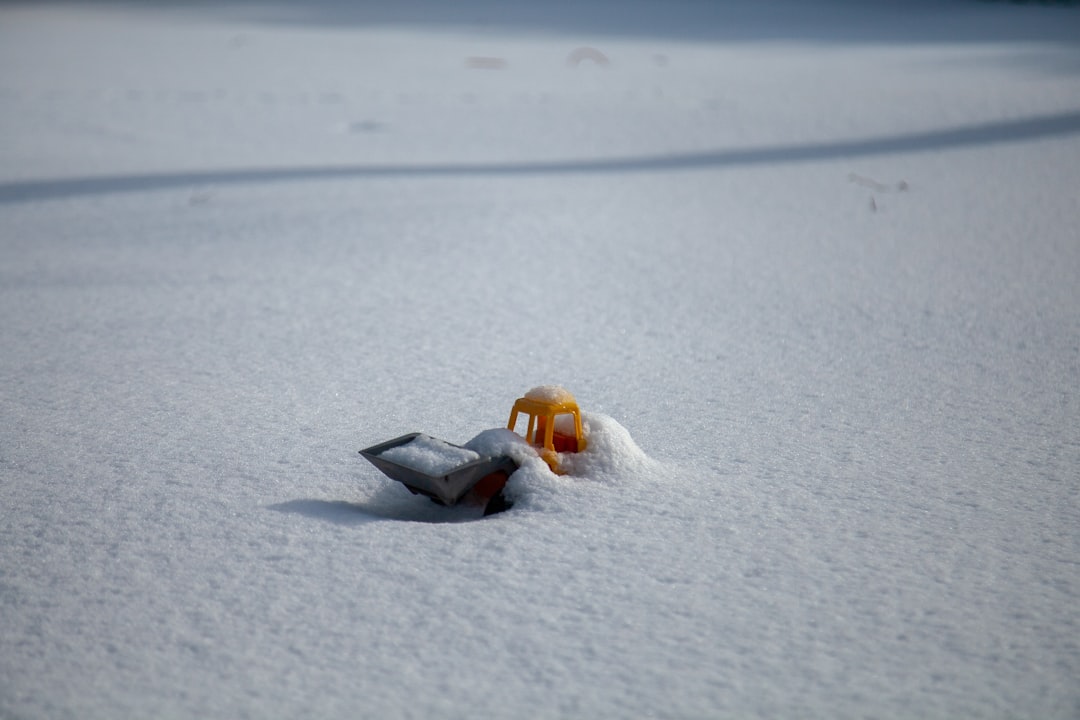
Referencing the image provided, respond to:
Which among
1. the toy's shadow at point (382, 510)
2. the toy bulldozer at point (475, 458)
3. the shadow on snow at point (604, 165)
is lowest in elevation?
the toy's shadow at point (382, 510)

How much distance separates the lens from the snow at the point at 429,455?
3.83 ft

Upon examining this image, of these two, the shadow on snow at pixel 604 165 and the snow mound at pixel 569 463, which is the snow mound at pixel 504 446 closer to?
the snow mound at pixel 569 463

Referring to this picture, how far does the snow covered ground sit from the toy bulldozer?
3cm

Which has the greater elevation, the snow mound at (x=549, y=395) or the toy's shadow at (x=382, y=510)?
the snow mound at (x=549, y=395)

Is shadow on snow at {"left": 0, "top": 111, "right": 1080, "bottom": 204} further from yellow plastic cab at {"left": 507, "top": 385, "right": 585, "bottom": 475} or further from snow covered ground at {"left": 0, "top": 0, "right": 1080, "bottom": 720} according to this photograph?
yellow plastic cab at {"left": 507, "top": 385, "right": 585, "bottom": 475}

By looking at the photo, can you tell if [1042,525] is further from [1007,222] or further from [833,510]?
[1007,222]

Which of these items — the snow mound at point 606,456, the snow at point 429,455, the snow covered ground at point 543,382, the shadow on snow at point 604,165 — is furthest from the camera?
the shadow on snow at point 604,165

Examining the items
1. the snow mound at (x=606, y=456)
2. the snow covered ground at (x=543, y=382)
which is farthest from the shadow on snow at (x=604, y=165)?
the snow mound at (x=606, y=456)

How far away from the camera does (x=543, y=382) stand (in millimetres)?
1667

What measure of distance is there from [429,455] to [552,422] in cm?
16

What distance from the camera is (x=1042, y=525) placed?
119cm

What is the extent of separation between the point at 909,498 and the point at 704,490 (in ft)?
A: 0.80

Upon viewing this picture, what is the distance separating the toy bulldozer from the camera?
1.17 metres

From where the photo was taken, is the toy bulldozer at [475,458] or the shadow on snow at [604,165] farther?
the shadow on snow at [604,165]
